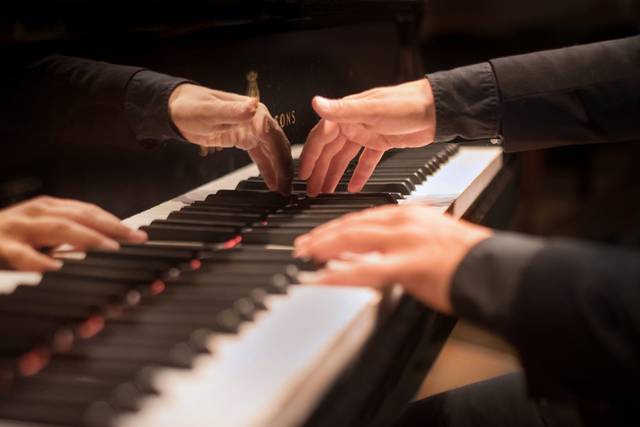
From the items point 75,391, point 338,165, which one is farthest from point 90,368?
point 338,165

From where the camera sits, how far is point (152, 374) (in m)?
0.65

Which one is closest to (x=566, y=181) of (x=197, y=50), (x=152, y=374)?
(x=197, y=50)

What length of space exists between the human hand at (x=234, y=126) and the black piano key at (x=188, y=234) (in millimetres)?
215

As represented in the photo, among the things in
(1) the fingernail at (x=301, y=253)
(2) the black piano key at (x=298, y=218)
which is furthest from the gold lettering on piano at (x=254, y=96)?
(1) the fingernail at (x=301, y=253)

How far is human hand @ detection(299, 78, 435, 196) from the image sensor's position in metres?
1.33

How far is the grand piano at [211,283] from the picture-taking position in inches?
25.7

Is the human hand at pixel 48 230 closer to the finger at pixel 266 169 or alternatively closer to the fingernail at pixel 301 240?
the fingernail at pixel 301 240

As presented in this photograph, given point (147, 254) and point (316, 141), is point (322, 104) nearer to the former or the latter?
point (316, 141)

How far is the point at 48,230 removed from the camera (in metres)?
0.94

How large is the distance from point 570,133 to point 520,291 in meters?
0.80

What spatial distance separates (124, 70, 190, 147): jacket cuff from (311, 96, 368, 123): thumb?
0.84ft

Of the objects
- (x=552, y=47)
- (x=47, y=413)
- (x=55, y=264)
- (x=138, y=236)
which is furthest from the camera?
(x=552, y=47)

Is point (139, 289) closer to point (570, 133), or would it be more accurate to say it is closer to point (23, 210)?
point (23, 210)

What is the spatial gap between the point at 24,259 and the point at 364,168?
2.41 ft
